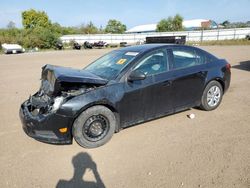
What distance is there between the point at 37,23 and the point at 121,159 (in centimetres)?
8421

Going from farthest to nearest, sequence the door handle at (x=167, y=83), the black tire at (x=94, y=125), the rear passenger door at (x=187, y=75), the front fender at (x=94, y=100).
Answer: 1. the rear passenger door at (x=187, y=75)
2. the door handle at (x=167, y=83)
3. the black tire at (x=94, y=125)
4. the front fender at (x=94, y=100)

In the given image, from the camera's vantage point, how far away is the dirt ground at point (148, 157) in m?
Result: 3.10

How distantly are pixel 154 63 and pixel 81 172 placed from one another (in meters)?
2.33

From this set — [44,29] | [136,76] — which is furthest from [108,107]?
[44,29]

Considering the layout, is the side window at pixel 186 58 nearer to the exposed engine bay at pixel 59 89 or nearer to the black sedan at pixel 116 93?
the black sedan at pixel 116 93

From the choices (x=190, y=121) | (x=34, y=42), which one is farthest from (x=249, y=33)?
(x=190, y=121)

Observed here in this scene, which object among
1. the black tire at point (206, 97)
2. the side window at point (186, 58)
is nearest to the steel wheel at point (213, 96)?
the black tire at point (206, 97)

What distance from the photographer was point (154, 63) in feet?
14.8

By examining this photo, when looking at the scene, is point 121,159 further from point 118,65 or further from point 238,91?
point 238,91

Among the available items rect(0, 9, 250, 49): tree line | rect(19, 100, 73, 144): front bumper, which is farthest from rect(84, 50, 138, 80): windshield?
rect(0, 9, 250, 49): tree line

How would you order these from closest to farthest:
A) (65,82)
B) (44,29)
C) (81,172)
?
(81,172) → (65,82) → (44,29)

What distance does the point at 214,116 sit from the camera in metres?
5.08

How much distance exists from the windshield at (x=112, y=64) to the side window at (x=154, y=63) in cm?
22

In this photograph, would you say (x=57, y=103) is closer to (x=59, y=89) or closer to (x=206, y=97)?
(x=59, y=89)
